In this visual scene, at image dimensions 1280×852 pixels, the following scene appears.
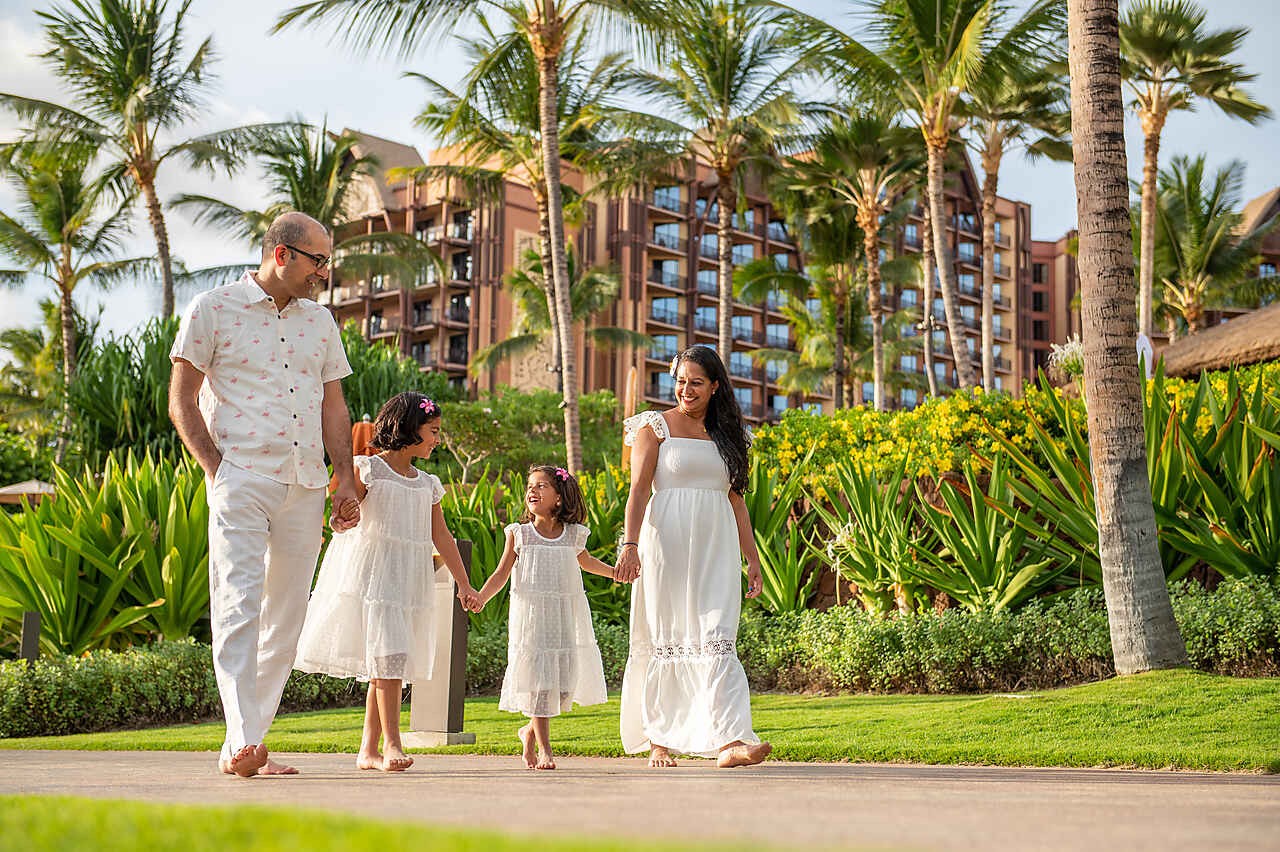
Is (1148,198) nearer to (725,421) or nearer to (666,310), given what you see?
(725,421)

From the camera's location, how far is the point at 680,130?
29.3m

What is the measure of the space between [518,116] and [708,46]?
413 centimetres

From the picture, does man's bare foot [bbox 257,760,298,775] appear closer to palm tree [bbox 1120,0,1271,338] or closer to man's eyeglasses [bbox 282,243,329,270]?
man's eyeglasses [bbox 282,243,329,270]

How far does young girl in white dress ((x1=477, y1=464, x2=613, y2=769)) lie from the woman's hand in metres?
0.18

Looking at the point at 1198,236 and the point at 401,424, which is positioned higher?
the point at 1198,236

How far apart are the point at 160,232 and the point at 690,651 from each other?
25.9m

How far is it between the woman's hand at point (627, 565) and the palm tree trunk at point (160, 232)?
2512 cm

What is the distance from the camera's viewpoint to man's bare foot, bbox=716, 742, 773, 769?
5000 mm

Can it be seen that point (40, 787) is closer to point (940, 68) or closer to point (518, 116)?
point (940, 68)

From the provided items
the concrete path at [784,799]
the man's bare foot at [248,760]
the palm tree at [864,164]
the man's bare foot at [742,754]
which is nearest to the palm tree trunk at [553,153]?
the palm tree at [864,164]

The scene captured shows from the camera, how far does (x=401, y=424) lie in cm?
564

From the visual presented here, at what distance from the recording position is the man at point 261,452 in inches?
181

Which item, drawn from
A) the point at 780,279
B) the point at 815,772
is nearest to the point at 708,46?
the point at 780,279

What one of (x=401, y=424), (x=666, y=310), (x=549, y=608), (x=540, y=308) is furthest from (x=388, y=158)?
(x=549, y=608)
